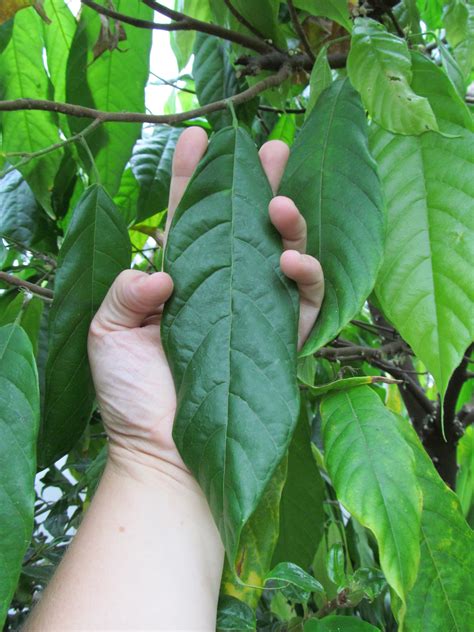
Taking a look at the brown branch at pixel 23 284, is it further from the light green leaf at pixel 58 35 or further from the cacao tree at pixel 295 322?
the light green leaf at pixel 58 35

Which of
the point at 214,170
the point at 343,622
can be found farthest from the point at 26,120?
the point at 343,622

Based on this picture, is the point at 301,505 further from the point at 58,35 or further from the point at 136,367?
the point at 58,35

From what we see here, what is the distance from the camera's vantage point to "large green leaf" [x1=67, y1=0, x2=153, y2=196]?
0.67 m

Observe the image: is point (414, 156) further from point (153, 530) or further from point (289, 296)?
point (153, 530)

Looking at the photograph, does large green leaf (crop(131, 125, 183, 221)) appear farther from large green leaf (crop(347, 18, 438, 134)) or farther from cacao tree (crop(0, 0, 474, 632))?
large green leaf (crop(347, 18, 438, 134))

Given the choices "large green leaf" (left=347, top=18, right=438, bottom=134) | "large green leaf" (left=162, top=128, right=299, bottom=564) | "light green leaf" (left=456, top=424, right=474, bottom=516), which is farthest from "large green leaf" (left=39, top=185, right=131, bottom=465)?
"light green leaf" (left=456, top=424, right=474, bottom=516)

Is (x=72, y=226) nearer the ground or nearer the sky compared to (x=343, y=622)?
nearer the sky

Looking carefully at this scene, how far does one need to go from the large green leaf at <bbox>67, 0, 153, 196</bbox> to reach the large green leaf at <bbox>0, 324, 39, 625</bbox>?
0.28 metres

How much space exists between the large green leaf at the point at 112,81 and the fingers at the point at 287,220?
29 cm

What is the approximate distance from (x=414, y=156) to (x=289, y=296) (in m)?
0.14

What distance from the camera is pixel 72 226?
534 millimetres

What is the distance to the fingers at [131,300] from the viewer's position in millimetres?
441

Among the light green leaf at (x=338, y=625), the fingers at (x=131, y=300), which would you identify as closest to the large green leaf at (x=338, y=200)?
the fingers at (x=131, y=300)

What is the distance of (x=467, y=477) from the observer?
1.05m
